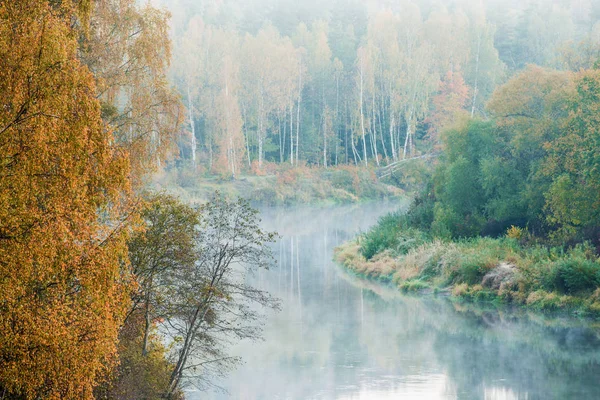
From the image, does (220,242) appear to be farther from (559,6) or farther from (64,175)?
(559,6)

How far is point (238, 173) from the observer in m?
69.1

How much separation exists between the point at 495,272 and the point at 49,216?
2088 centimetres

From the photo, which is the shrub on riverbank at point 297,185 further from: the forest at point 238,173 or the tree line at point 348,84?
the tree line at point 348,84

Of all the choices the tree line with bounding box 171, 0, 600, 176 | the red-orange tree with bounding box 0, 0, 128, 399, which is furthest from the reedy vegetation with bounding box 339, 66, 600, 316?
the tree line with bounding box 171, 0, 600, 176

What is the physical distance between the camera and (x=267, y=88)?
7388 centimetres

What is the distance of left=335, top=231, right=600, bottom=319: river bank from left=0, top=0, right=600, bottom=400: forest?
0.08m

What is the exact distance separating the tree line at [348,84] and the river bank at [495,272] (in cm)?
3588

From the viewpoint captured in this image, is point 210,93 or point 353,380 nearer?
point 353,380

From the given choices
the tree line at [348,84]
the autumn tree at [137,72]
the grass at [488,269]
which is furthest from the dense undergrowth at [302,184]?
the autumn tree at [137,72]

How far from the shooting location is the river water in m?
17.4

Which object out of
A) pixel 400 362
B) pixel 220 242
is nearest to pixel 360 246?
pixel 400 362

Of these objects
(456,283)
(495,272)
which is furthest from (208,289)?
(456,283)

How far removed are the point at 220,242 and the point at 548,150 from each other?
17.4 metres

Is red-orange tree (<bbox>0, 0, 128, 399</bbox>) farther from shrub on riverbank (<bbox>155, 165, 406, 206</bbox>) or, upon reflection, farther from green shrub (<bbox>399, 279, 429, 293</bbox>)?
shrub on riverbank (<bbox>155, 165, 406, 206</bbox>)
